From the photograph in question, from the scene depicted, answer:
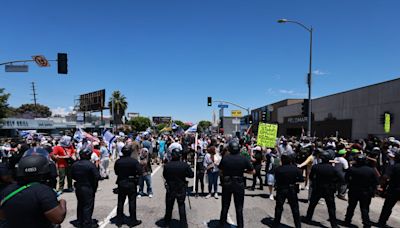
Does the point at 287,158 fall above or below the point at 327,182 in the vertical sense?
above

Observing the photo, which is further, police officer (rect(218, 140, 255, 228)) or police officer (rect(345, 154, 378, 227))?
police officer (rect(345, 154, 378, 227))

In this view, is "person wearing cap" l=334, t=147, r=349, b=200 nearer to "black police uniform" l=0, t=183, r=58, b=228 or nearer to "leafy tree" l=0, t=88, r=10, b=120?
"black police uniform" l=0, t=183, r=58, b=228

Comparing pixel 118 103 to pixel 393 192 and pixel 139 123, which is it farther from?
pixel 393 192

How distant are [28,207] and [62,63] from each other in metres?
14.9

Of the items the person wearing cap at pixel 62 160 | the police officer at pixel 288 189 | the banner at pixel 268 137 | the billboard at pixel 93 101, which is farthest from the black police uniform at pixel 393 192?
the billboard at pixel 93 101

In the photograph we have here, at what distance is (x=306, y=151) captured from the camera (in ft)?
34.3

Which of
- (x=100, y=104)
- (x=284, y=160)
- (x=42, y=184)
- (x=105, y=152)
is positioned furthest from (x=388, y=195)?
(x=100, y=104)

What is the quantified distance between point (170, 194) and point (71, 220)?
2685 mm

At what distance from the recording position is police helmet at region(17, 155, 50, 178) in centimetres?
289

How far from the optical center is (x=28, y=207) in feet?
9.14

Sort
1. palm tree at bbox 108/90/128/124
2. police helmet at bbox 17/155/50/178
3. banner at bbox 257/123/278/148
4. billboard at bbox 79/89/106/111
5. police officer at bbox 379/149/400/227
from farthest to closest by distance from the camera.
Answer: palm tree at bbox 108/90/128/124 < billboard at bbox 79/89/106/111 < banner at bbox 257/123/278/148 < police officer at bbox 379/149/400/227 < police helmet at bbox 17/155/50/178

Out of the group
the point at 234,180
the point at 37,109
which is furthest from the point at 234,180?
the point at 37,109

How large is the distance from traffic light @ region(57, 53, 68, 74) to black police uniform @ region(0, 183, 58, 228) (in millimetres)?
14615

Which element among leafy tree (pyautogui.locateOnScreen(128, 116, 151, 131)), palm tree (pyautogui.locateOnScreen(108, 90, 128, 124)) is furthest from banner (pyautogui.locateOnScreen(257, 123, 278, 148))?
leafy tree (pyautogui.locateOnScreen(128, 116, 151, 131))
